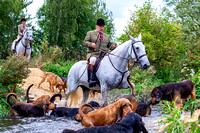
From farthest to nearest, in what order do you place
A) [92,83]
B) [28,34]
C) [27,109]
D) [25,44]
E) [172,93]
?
[25,44], [28,34], [92,83], [27,109], [172,93]

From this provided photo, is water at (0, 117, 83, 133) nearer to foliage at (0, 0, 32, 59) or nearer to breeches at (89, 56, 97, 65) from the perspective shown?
breeches at (89, 56, 97, 65)

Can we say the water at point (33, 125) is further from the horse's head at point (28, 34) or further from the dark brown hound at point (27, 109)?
the horse's head at point (28, 34)

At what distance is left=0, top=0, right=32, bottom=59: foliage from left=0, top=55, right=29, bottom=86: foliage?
77.2ft

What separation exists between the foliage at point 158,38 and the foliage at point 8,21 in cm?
1755

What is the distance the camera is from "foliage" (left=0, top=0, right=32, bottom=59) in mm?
31516

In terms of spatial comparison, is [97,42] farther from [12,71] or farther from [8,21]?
A: [8,21]

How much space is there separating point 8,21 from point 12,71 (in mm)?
26703

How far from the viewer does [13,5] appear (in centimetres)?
3147

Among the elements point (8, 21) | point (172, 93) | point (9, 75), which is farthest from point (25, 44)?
point (8, 21)

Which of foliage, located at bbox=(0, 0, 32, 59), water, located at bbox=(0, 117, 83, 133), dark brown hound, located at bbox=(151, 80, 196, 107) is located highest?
foliage, located at bbox=(0, 0, 32, 59)

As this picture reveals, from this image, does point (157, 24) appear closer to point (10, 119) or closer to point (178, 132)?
point (10, 119)

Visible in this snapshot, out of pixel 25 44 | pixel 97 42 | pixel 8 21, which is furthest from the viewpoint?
pixel 8 21

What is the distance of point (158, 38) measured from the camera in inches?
772

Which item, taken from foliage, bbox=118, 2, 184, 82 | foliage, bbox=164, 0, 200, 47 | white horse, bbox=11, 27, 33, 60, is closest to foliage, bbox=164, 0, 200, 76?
foliage, bbox=164, 0, 200, 47
